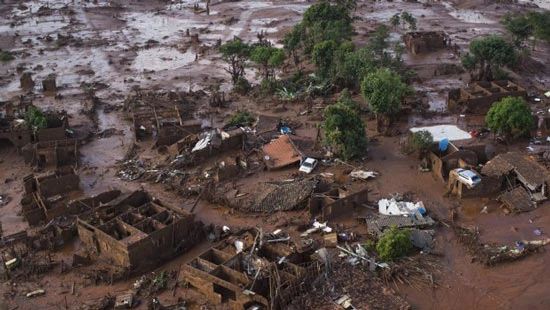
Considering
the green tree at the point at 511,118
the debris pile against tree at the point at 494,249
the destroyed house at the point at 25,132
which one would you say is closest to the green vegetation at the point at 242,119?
the destroyed house at the point at 25,132

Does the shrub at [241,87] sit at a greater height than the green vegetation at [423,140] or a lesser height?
lesser

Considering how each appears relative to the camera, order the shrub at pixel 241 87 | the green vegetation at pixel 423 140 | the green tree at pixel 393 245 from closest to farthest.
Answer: the green tree at pixel 393 245
the green vegetation at pixel 423 140
the shrub at pixel 241 87

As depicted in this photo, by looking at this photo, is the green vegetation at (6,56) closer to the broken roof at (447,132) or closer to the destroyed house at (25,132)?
the destroyed house at (25,132)

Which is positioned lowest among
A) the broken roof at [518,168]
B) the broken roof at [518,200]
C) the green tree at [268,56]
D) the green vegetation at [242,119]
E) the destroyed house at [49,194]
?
the destroyed house at [49,194]

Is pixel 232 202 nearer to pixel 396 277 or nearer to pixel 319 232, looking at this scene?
pixel 319 232

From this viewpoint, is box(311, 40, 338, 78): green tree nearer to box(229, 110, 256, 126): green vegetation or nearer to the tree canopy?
box(229, 110, 256, 126): green vegetation

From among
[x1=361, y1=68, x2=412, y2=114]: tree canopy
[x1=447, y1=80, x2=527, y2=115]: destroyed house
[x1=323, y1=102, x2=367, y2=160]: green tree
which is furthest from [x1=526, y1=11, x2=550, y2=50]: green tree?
[x1=323, y1=102, x2=367, y2=160]: green tree

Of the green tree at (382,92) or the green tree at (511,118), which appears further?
the green tree at (382,92)
